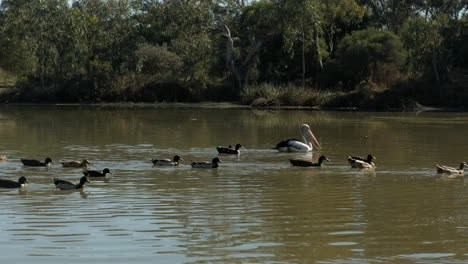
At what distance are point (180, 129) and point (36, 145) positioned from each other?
355 inches

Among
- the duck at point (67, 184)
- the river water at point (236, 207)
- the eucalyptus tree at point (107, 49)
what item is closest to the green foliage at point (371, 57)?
the eucalyptus tree at point (107, 49)

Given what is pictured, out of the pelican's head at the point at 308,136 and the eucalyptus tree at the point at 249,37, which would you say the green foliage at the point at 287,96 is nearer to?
the eucalyptus tree at the point at 249,37

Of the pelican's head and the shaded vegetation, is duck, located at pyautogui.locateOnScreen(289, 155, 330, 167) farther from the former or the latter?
the shaded vegetation

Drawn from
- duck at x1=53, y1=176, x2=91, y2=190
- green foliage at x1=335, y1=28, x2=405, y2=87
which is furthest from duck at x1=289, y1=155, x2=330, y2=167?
green foliage at x1=335, y1=28, x2=405, y2=87

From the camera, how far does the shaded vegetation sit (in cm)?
5528

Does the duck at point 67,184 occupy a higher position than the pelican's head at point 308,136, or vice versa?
the pelican's head at point 308,136

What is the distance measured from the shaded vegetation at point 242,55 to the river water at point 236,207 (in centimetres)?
2897

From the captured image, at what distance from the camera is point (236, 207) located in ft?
43.2

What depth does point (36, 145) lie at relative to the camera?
2552cm

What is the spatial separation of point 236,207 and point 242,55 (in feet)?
175

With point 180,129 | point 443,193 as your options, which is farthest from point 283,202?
point 180,129

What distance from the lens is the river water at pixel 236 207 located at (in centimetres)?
992

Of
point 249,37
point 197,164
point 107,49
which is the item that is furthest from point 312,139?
point 107,49

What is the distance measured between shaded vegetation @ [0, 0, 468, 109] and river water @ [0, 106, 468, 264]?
95.1ft
